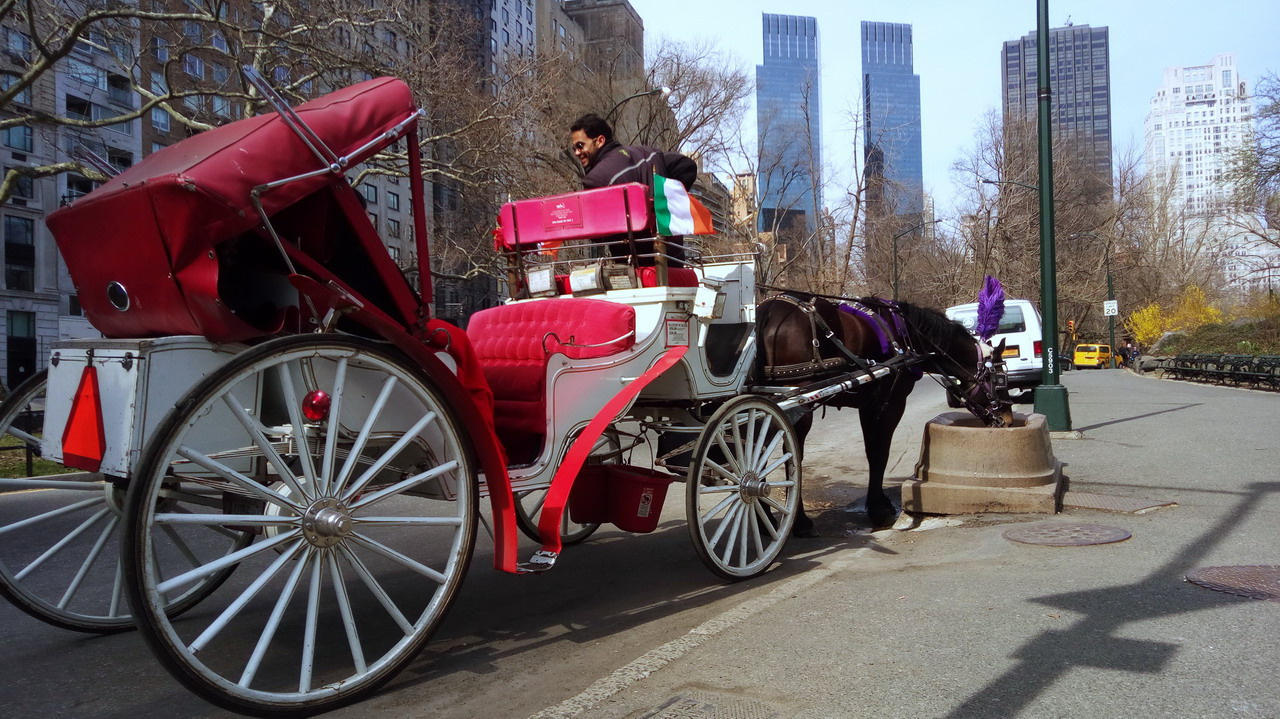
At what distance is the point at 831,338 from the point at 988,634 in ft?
9.80

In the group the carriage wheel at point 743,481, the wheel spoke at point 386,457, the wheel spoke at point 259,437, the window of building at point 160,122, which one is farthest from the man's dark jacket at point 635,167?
the window of building at point 160,122

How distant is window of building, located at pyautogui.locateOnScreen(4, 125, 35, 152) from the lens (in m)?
38.6

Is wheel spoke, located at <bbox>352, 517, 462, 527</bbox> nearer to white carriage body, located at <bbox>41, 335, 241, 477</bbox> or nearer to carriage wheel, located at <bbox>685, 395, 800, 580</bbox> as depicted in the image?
white carriage body, located at <bbox>41, 335, 241, 477</bbox>

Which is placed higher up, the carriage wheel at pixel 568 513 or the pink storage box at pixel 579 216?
the pink storage box at pixel 579 216

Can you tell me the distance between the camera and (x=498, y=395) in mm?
5043

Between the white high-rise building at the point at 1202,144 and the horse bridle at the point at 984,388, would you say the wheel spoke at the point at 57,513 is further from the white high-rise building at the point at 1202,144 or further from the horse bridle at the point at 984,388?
the white high-rise building at the point at 1202,144

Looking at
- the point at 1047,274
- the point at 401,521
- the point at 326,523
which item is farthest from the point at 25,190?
the point at 326,523

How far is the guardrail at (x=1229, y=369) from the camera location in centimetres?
2206

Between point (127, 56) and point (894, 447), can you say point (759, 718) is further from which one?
point (127, 56)

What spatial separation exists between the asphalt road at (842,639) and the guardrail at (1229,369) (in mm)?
18410

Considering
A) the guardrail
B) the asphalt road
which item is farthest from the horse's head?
the guardrail

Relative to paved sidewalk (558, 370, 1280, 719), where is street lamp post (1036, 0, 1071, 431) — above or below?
above

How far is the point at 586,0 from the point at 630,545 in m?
76.8

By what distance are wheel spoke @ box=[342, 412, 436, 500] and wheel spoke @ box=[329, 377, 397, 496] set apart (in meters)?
0.04
